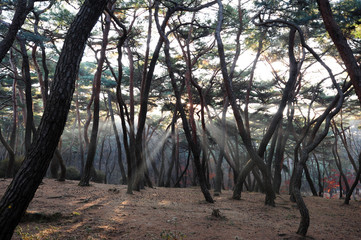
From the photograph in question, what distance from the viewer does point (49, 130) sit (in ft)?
9.35

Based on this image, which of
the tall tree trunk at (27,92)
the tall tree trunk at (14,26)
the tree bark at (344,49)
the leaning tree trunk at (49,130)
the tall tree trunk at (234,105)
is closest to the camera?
the leaning tree trunk at (49,130)

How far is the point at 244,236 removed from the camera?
14.1 ft

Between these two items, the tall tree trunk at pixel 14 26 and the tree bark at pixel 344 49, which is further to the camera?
the tall tree trunk at pixel 14 26

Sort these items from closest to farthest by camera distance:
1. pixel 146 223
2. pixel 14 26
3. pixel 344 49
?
pixel 344 49 → pixel 146 223 → pixel 14 26

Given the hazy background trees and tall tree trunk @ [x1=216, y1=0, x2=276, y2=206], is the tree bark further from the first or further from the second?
tall tree trunk @ [x1=216, y1=0, x2=276, y2=206]

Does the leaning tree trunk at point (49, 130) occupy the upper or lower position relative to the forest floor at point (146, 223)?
upper

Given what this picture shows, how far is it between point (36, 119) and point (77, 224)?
17.3 m

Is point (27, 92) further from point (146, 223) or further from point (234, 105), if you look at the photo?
point (234, 105)


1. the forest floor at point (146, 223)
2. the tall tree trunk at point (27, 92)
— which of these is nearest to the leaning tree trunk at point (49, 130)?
the forest floor at point (146, 223)

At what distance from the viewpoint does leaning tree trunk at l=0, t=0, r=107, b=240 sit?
8.73ft

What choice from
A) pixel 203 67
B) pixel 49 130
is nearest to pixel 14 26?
pixel 49 130

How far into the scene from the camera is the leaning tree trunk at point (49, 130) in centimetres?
266

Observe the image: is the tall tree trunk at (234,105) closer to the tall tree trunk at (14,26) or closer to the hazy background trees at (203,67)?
the hazy background trees at (203,67)

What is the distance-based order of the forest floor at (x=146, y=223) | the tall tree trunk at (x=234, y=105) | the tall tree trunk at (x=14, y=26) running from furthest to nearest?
1. the tall tree trunk at (x=234, y=105)
2. the tall tree trunk at (x=14, y=26)
3. the forest floor at (x=146, y=223)
